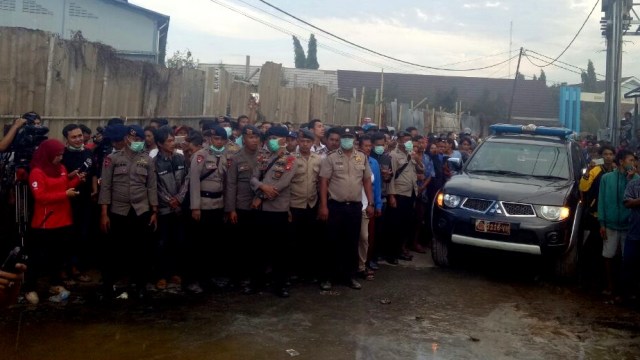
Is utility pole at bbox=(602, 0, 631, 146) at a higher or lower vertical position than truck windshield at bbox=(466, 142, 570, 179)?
higher

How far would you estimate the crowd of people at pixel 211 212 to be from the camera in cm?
623

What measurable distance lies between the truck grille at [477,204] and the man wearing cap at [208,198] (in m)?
2.98

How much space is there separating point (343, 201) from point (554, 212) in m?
2.52

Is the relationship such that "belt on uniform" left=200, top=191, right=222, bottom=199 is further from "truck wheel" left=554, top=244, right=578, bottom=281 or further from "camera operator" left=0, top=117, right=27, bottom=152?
"truck wheel" left=554, top=244, right=578, bottom=281

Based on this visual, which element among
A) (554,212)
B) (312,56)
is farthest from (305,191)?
→ (312,56)

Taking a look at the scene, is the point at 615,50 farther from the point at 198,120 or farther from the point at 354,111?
the point at 198,120

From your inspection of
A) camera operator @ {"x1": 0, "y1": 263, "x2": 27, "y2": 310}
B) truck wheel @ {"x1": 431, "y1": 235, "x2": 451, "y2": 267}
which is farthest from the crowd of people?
camera operator @ {"x1": 0, "y1": 263, "x2": 27, "y2": 310}

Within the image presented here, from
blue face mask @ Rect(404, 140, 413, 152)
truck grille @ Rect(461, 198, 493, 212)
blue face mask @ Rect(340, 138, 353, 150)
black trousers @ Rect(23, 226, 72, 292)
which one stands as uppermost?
blue face mask @ Rect(404, 140, 413, 152)

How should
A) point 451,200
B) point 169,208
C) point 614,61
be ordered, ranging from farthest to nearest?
point 614,61 → point 451,200 → point 169,208

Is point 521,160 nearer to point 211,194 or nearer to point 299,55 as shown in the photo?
point 211,194

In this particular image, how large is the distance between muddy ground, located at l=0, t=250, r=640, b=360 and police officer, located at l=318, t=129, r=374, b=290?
344 mm

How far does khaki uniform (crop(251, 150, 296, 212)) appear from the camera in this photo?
6.66 meters

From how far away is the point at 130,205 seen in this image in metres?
6.24

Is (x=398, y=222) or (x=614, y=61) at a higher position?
(x=614, y=61)
